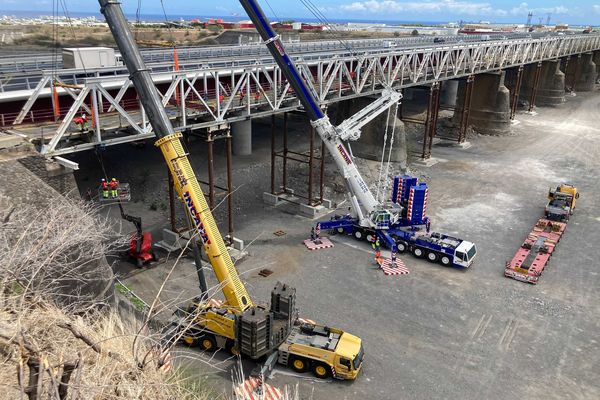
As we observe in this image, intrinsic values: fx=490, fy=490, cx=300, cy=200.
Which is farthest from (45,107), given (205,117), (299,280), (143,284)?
Answer: (299,280)

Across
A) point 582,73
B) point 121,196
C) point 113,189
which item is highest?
point 582,73

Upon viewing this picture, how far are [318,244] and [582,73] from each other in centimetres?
8367

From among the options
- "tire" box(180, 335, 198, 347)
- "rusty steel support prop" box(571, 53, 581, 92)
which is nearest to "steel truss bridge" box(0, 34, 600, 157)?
"tire" box(180, 335, 198, 347)

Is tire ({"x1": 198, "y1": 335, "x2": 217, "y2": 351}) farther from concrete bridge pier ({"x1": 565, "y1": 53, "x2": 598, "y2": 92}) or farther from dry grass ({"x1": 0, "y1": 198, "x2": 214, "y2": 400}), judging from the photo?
concrete bridge pier ({"x1": 565, "y1": 53, "x2": 598, "y2": 92})

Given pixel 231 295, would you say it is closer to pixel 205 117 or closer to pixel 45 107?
pixel 205 117

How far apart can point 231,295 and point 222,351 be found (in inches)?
132

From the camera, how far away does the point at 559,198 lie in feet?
102

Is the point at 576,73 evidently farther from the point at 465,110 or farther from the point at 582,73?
the point at 465,110

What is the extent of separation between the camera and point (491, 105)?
5491 centimetres

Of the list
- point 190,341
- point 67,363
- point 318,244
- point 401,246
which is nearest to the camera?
point 67,363

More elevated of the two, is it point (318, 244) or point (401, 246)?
point (401, 246)

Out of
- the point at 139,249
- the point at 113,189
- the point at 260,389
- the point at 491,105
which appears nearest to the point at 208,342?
the point at 260,389

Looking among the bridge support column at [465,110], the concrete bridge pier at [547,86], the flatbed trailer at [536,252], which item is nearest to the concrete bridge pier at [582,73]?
the concrete bridge pier at [547,86]

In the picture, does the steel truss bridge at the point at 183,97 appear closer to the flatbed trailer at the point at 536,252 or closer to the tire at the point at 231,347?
the tire at the point at 231,347
